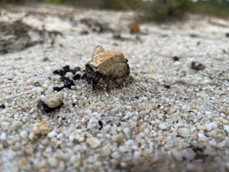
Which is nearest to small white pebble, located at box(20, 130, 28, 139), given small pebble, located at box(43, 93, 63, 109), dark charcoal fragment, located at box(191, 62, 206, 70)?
small pebble, located at box(43, 93, 63, 109)

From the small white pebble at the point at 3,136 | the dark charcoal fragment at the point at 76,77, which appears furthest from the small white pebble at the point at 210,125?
the small white pebble at the point at 3,136

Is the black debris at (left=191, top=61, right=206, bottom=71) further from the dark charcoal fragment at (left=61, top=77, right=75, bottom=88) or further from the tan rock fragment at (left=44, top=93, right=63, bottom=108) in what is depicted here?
the tan rock fragment at (left=44, top=93, right=63, bottom=108)

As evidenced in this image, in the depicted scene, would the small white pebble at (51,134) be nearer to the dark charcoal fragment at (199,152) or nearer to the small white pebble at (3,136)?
the small white pebble at (3,136)

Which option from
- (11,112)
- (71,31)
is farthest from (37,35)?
(11,112)

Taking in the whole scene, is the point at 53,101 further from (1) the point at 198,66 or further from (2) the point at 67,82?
(1) the point at 198,66

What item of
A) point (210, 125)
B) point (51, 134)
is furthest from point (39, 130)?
point (210, 125)

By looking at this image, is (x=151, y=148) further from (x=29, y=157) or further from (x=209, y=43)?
(x=209, y=43)

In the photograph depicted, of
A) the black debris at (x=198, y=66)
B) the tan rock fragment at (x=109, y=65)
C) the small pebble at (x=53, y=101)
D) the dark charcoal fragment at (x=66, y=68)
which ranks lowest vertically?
the small pebble at (x=53, y=101)
